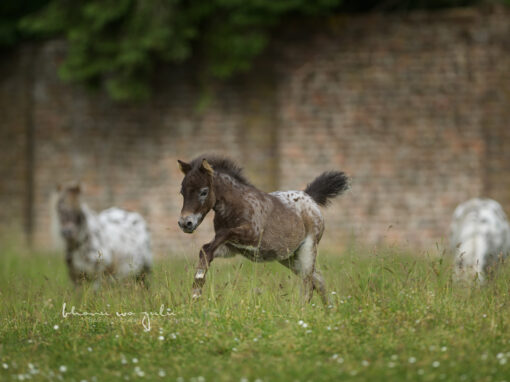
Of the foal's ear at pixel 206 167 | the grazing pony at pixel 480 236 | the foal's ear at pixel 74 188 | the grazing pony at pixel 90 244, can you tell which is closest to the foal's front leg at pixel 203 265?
the foal's ear at pixel 206 167

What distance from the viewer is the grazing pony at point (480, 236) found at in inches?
285

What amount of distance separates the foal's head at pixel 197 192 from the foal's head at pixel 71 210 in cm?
316

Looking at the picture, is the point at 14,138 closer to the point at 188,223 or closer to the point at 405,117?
the point at 405,117

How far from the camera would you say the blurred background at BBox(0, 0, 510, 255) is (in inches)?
492

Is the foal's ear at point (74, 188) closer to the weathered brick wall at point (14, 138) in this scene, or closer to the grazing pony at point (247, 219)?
the grazing pony at point (247, 219)

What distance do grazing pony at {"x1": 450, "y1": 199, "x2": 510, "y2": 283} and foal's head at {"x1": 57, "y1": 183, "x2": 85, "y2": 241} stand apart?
12.7 ft

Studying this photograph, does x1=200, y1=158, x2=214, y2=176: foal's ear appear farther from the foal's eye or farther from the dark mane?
the dark mane

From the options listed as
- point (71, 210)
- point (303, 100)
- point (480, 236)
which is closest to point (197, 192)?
point (71, 210)

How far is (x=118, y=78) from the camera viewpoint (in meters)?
13.0

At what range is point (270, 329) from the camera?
5.35m

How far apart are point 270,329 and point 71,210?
3.22m

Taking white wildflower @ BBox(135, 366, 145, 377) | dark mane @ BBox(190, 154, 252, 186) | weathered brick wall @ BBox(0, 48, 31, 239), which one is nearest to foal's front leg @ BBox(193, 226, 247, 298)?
dark mane @ BBox(190, 154, 252, 186)

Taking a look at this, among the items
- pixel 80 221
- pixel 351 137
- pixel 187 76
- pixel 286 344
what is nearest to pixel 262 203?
pixel 286 344

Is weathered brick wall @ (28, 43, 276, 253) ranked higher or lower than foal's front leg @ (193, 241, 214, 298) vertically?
higher
